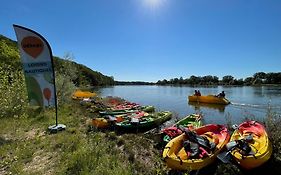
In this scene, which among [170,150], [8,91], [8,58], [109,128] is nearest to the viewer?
[170,150]

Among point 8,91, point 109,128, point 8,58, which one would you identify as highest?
point 8,58

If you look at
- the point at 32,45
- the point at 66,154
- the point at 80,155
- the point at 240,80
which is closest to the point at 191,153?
the point at 80,155

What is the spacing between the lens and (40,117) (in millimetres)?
14242

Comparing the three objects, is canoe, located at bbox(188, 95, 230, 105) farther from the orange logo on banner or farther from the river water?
the orange logo on banner

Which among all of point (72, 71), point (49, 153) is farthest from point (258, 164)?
point (72, 71)

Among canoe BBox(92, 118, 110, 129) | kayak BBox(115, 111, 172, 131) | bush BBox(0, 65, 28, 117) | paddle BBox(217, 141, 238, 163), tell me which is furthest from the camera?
kayak BBox(115, 111, 172, 131)

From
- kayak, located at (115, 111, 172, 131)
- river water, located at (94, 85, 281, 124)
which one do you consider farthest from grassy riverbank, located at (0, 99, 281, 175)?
kayak, located at (115, 111, 172, 131)

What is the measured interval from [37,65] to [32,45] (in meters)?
0.88

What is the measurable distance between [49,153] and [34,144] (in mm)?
1347

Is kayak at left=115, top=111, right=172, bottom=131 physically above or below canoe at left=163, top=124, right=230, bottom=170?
below

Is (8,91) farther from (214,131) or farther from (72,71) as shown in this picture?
(72,71)

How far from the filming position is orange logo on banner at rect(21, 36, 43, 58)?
10.2 m

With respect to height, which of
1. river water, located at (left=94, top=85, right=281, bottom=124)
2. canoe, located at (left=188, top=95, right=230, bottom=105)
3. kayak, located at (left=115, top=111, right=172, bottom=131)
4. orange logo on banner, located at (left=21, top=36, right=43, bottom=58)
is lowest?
river water, located at (left=94, top=85, right=281, bottom=124)

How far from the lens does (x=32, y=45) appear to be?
34.0ft
